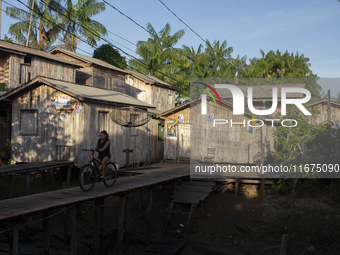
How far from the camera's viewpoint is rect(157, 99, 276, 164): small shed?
17.6 meters

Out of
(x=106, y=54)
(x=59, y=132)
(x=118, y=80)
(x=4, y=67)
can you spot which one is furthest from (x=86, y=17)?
(x=59, y=132)

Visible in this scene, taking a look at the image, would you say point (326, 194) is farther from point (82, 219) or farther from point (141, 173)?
point (82, 219)

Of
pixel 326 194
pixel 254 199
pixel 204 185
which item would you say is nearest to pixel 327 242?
pixel 326 194

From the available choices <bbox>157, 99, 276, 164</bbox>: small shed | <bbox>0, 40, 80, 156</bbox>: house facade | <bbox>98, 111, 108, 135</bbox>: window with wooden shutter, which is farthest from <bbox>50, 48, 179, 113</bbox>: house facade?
<bbox>98, 111, 108, 135</bbox>: window with wooden shutter

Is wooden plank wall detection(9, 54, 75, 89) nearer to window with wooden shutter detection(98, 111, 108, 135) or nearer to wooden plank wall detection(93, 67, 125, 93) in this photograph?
wooden plank wall detection(93, 67, 125, 93)

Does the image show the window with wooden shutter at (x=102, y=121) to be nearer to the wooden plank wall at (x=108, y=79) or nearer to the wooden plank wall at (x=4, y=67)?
the wooden plank wall at (x=4, y=67)

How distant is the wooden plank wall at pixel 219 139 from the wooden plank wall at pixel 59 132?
3.59 meters

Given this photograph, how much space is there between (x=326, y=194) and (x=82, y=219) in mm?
10620

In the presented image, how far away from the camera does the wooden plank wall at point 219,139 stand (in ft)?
57.6

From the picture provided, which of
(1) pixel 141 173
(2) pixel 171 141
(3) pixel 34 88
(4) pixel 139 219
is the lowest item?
(4) pixel 139 219

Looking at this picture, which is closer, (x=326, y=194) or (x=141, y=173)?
(x=326, y=194)

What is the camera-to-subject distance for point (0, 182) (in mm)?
16781

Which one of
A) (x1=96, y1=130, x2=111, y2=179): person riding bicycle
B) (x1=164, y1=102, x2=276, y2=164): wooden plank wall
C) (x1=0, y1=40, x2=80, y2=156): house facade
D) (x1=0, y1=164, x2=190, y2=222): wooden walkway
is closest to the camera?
(x1=0, y1=164, x2=190, y2=222): wooden walkway

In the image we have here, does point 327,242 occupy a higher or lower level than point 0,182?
lower
